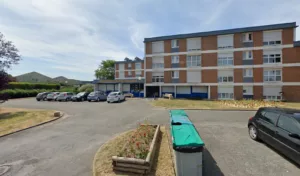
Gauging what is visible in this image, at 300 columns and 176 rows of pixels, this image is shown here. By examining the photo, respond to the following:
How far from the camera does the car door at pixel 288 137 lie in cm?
427

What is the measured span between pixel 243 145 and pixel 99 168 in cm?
537

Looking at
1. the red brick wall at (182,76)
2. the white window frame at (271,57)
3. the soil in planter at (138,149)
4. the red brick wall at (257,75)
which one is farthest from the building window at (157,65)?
the soil in planter at (138,149)

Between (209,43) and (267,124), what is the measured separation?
2236 cm

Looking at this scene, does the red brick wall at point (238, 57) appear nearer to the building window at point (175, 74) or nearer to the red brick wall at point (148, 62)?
the building window at point (175, 74)

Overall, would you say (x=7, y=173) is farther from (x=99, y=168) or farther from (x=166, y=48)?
Answer: (x=166, y=48)

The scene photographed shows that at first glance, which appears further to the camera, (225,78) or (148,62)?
(148,62)

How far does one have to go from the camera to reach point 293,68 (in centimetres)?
2155

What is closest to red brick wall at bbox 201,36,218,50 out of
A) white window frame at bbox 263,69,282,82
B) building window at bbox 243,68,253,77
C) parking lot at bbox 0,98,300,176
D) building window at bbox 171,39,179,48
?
building window at bbox 171,39,179,48

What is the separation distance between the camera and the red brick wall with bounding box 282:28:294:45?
70.3ft

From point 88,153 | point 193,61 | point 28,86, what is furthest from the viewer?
point 28,86

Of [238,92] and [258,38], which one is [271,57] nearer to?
[258,38]

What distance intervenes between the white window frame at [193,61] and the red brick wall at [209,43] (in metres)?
1.93

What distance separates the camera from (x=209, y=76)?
83.9ft

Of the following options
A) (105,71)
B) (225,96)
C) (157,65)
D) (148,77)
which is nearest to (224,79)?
(225,96)
